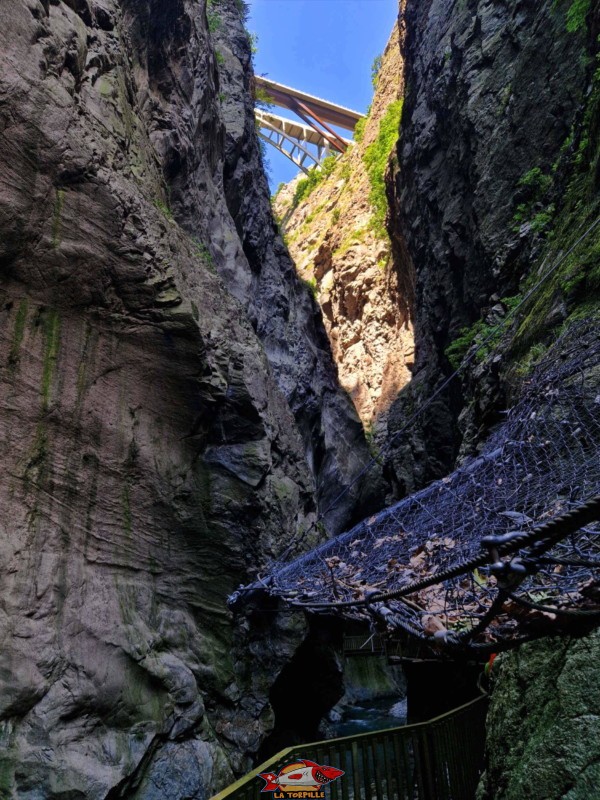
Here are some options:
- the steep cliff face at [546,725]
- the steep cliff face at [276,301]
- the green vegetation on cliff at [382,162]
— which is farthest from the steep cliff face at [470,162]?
the steep cliff face at [546,725]

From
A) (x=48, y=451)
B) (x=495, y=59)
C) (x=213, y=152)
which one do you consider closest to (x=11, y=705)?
(x=48, y=451)

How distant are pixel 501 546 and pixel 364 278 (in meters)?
20.5

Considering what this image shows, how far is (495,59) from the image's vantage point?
39.9 ft

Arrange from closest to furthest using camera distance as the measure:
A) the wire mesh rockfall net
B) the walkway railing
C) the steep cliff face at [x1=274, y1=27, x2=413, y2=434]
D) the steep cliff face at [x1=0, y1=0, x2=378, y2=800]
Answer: the wire mesh rockfall net < the walkway railing < the steep cliff face at [x1=0, y1=0, x2=378, y2=800] < the steep cliff face at [x1=274, y1=27, x2=413, y2=434]

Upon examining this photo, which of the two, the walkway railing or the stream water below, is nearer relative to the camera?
the walkway railing

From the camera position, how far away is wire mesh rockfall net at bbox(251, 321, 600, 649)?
2436 millimetres

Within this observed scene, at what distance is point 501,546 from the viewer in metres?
1.95

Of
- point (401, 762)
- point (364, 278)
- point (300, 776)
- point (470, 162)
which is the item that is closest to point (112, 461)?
point (300, 776)

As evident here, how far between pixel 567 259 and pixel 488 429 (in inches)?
98.8

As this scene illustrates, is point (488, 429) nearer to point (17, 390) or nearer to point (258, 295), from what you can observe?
point (17, 390)

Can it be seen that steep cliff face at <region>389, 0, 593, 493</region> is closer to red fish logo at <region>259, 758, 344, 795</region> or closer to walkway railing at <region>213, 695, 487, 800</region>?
walkway railing at <region>213, 695, 487, 800</region>

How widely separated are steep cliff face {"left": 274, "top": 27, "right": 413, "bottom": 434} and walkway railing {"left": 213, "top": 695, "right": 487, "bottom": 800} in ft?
50.0

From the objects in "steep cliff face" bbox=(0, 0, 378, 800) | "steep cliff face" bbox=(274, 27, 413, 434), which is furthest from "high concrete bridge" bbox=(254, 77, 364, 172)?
"steep cliff face" bbox=(0, 0, 378, 800)

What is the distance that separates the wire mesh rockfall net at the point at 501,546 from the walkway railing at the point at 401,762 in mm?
870
